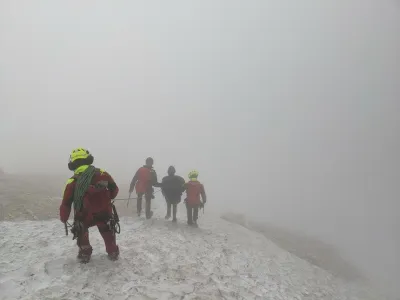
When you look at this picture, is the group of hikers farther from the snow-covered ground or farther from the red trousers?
the snow-covered ground

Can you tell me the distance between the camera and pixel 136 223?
45.9 feet

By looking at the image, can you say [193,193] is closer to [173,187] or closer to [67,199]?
[173,187]

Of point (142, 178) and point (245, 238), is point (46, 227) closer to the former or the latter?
point (142, 178)

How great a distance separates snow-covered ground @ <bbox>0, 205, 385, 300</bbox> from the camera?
721 cm

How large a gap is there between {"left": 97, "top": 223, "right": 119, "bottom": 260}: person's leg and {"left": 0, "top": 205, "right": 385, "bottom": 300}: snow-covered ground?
0.23 metres

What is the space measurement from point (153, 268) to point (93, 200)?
108 inches

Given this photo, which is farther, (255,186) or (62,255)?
(255,186)

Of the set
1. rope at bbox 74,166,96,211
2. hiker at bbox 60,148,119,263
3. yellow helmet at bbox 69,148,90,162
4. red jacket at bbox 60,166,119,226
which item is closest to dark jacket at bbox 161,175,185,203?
hiker at bbox 60,148,119,263

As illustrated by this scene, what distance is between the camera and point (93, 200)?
25.9ft

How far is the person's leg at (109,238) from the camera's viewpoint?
321 inches

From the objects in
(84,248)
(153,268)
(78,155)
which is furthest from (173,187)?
(78,155)

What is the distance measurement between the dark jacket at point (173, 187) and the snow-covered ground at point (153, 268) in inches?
50.5

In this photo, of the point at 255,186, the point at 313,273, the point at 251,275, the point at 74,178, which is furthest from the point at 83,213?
the point at 255,186

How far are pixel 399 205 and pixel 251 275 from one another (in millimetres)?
187744
